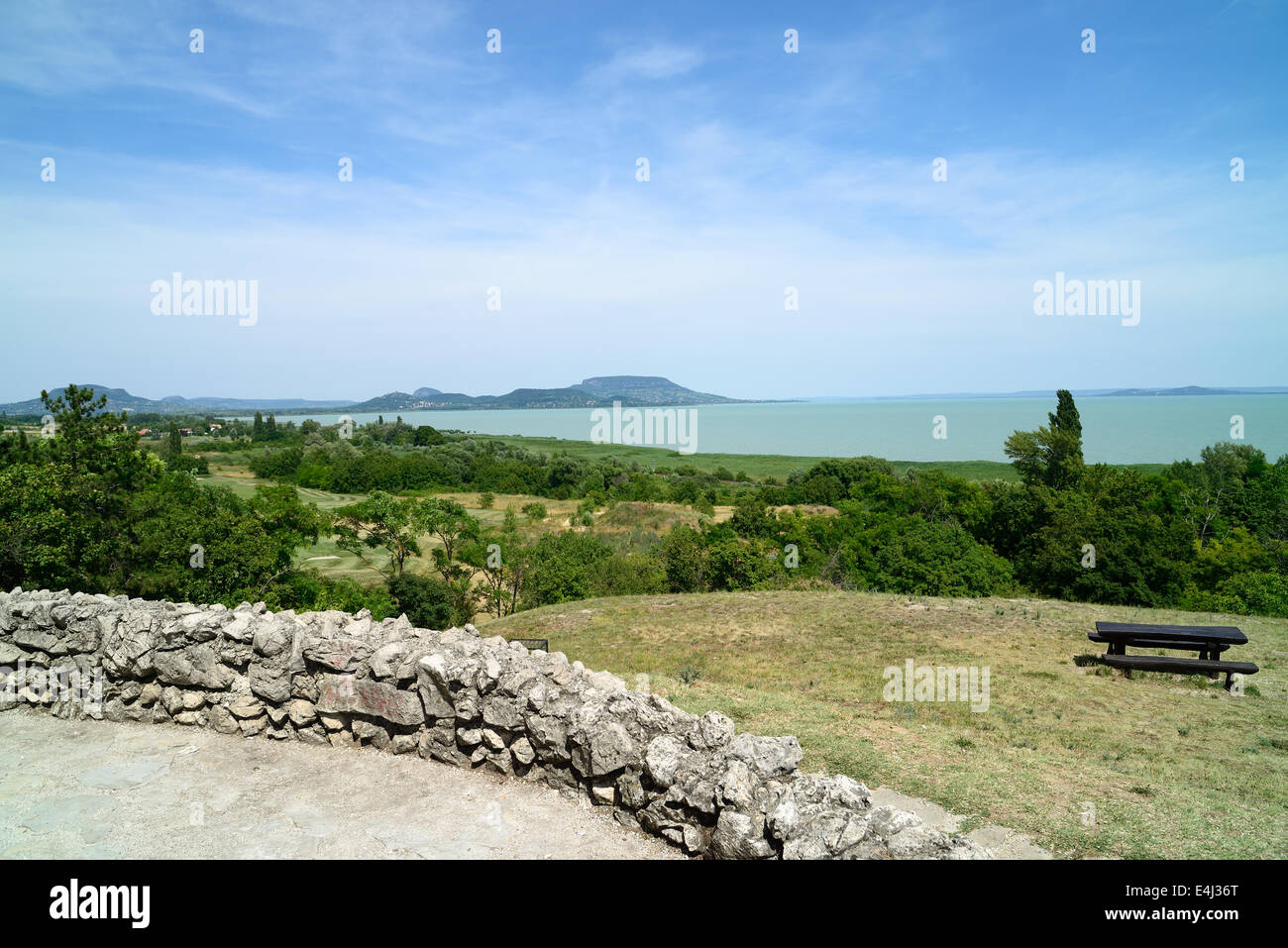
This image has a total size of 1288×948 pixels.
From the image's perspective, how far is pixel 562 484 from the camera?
293 feet

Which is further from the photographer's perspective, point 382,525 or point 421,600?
point 382,525

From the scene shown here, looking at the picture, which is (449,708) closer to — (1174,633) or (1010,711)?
(1010,711)

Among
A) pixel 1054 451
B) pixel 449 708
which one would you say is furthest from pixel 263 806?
pixel 1054 451

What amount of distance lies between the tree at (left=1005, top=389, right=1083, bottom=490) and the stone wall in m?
51.2

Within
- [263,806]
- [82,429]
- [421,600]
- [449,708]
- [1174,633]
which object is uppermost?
[82,429]

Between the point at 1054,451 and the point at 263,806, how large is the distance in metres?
55.5

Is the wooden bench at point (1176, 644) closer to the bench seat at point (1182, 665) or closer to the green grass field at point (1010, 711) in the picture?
the bench seat at point (1182, 665)

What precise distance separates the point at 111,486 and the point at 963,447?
502 ft

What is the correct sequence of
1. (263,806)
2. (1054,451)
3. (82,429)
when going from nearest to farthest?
(263,806) < (82,429) < (1054,451)

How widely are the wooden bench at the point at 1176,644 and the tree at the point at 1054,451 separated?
40114 millimetres

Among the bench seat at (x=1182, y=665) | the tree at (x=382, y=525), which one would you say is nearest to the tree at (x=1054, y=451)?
the bench seat at (x=1182, y=665)

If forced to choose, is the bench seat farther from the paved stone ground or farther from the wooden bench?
the paved stone ground

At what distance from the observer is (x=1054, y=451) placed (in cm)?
5062

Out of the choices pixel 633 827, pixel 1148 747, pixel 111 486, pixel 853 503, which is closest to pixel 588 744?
pixel 633 827
